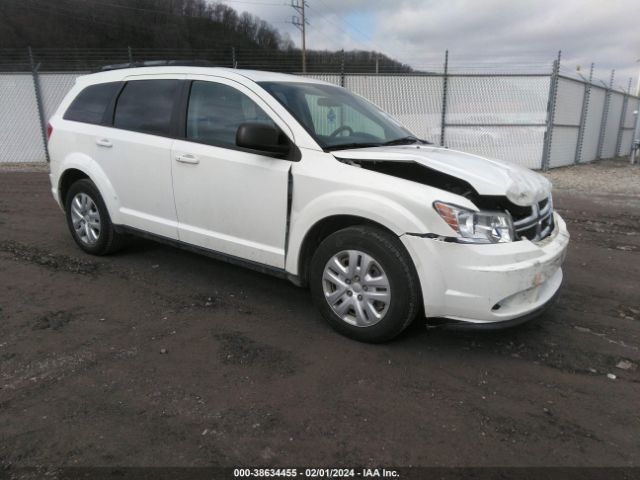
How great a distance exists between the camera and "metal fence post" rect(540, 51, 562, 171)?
1217 centimetres

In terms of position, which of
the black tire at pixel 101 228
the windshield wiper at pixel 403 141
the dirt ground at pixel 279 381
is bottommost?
the dirt ground at pixel 279 381

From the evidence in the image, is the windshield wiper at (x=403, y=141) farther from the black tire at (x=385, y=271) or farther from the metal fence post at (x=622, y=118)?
the metal fence post at (x=622, y=118)

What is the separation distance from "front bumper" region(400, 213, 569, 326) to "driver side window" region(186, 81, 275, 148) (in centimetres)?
161

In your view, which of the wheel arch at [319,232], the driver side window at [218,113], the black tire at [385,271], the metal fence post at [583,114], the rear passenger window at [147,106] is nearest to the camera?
the black tire at [385,271]

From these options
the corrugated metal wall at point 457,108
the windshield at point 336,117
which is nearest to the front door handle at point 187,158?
the windshield at point 336,117

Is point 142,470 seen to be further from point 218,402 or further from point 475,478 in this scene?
point 475,478

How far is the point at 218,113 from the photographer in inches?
159

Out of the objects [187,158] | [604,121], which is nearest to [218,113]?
[187,158]

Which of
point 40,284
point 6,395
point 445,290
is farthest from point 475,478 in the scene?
point 40,284

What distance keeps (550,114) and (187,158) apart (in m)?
11.1

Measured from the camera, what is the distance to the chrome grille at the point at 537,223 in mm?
3246

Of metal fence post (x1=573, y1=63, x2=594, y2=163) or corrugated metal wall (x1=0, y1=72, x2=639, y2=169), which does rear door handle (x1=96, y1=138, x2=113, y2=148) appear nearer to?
corrugated metal wall (x1=0, y1=72, x2=639, y2=169)

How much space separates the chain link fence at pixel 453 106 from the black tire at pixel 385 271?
9.92 m

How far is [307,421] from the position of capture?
104 inches
